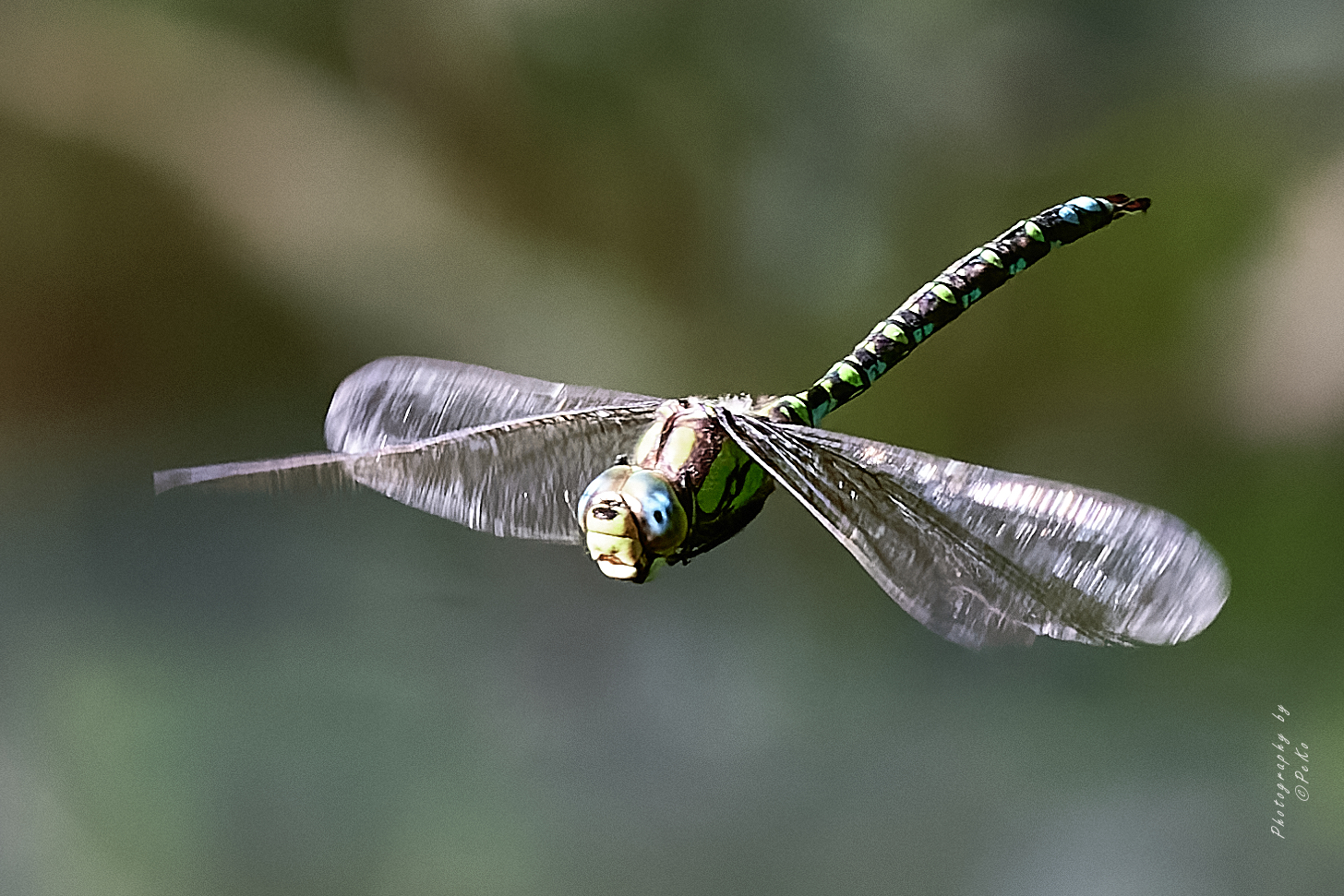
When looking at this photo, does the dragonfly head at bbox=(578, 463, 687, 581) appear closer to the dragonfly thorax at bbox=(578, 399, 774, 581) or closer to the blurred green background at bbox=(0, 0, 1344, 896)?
the dragonfly thorax at bbox=(578, 399, 774, 581)

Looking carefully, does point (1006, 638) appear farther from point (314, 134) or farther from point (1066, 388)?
point (314, 134)

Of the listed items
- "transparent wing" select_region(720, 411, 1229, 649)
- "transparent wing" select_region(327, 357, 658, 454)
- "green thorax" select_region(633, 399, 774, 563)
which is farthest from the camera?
"transparent wing" select_region(327, 357, 658, 454)

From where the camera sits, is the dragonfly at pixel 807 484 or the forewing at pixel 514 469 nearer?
the dragonfly at pixel 807 484

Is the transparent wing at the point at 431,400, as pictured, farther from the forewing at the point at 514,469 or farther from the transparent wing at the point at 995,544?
the transparent wing at the point at 995,544

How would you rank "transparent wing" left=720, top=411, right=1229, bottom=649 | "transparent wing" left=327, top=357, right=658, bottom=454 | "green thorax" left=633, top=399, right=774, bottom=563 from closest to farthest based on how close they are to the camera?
"transparent wing" left=720, top=411, right=1229, bottom=649, "green thorax" left=633, top=399, right=774, bottom=563, "transparent wing" left=327, top=357, right=658, bottom=454

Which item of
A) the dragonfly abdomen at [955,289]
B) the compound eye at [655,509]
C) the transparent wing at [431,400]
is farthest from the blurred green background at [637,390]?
the compound eye at [655,509]

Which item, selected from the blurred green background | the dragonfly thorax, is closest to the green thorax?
the dragonfly thorax
